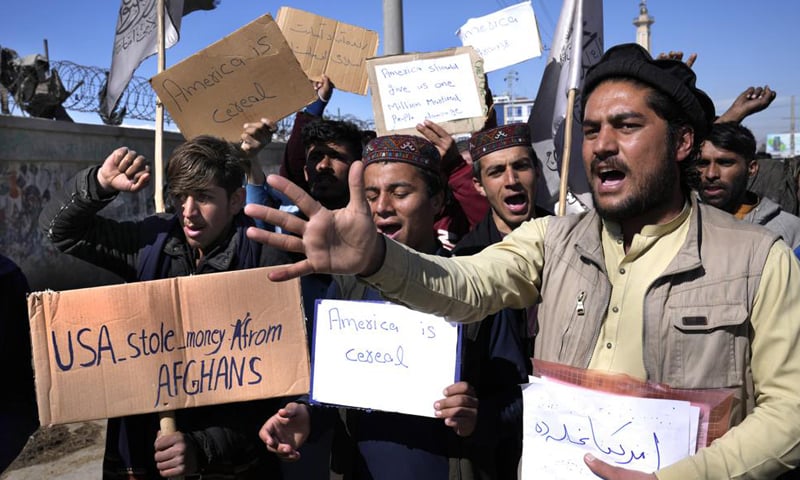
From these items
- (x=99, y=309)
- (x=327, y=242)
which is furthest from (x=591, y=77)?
(x=99, y=309)

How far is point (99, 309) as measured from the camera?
212 cm

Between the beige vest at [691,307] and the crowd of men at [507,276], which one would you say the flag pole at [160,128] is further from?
the beige vest at [691,307]

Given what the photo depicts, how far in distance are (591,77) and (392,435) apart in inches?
53.1

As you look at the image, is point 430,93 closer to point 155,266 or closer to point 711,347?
point 155,266

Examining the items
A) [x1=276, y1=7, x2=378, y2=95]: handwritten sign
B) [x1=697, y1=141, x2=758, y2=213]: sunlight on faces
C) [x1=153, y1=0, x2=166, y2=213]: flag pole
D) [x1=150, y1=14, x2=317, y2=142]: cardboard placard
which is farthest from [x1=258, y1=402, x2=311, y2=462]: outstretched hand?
[x1=276, y1=7, x2=378, y2=95]: handwritten sign

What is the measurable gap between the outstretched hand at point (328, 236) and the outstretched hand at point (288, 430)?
3.26 feet

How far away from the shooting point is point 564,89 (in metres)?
3.71

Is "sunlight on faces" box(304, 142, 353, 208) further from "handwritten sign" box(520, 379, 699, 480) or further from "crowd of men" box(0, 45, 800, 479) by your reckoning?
"handwritten sign" box(520, 379, 699, 480)

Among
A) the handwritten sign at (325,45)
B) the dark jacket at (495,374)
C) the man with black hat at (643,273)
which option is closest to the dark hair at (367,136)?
the handwritten sign at (325,45)

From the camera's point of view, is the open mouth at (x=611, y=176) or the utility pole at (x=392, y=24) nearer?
the open mouth at (x=611, y=176)

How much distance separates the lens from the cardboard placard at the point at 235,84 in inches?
131

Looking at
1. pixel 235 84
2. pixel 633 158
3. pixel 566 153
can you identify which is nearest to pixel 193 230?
pixel 235 84

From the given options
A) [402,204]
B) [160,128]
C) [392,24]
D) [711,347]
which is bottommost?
[711,347]

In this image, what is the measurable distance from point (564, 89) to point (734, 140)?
3.67 ft
